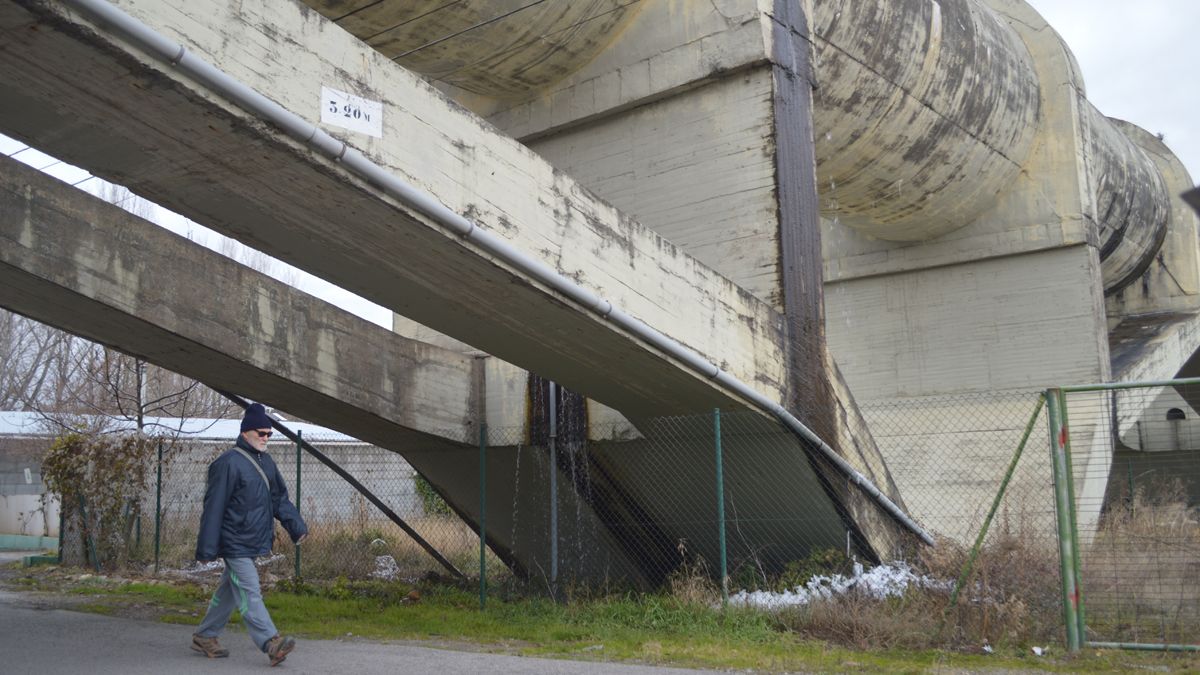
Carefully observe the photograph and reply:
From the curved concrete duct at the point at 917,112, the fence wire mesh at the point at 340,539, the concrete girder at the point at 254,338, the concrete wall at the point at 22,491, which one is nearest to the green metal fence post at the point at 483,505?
the concrete girder at the point at 254,338

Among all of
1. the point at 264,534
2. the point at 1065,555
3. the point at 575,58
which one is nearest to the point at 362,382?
the point at 264,534

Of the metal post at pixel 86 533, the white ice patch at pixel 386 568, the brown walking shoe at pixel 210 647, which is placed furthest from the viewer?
the metal post at pixel 86 533

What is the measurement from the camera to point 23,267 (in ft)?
24.6

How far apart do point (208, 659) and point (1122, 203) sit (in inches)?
736

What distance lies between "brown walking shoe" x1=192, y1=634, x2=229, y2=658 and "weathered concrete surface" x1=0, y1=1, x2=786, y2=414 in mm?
2356

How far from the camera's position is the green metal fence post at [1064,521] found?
6.91 m

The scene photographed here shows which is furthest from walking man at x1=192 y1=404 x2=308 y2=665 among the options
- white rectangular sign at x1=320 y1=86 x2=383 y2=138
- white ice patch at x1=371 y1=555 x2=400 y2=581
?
white ice patch at x1=371 y1=555 x2=400 y2=581

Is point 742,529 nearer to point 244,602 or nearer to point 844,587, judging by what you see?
A: point 844,587

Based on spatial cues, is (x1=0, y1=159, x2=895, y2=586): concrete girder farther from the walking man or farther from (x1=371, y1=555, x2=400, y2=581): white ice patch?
the walking man

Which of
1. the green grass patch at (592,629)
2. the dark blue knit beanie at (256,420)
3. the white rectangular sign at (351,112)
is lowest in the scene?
the green grass patch at (592,629)

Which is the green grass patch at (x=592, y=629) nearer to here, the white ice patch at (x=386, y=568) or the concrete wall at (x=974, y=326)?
the white ice patch at (x=386, y=568)

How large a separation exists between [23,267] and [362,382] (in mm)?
2880

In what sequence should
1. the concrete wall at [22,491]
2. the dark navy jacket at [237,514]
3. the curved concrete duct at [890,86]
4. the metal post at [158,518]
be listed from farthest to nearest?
1. the concrete wall at [22,491]
2. the metal post at [158,518]
3. the curved concrete duct at [890,86]
4. the dark navy jacket at [237,514]

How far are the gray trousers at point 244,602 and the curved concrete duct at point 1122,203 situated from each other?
15.5m
